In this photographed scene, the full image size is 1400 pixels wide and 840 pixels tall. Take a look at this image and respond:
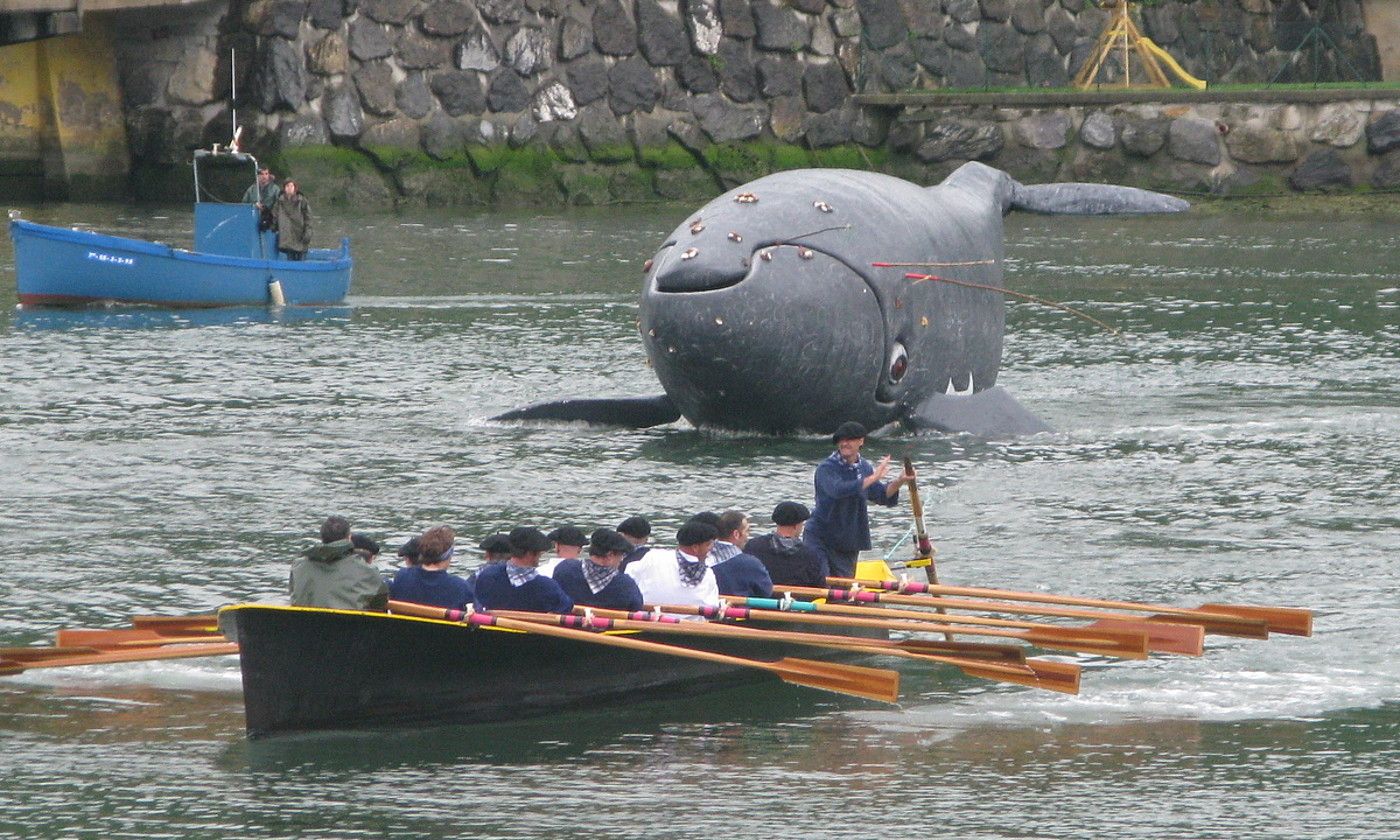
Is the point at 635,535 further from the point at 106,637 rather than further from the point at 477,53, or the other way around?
the point at 477,53

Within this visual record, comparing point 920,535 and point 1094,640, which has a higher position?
point 920,535

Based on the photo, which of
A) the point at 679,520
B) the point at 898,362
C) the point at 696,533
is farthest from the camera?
the point at 898,362

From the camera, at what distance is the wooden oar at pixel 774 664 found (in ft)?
42.9

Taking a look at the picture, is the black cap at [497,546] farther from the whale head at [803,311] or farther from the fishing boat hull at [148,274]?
the fishing boat hull at [148,274]

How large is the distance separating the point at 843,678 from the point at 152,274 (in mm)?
22442

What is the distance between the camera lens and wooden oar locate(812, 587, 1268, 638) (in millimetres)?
14438

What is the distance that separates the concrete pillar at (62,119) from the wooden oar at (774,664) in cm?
3463

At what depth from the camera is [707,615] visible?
14.1 m

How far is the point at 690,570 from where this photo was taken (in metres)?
14.3

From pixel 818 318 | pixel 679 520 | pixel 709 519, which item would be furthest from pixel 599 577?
pixel 818 318

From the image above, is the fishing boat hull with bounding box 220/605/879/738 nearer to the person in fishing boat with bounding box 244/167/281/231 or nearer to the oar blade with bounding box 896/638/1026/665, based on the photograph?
the oar blade with bounding box 896/638/1026/665

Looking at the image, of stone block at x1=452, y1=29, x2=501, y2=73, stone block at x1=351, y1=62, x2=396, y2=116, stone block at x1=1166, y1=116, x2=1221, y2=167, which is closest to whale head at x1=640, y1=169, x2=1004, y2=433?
stone block at x1=351, y1=62, x2=396, y2=116

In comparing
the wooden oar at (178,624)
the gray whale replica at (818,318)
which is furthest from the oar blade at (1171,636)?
the gray whale replica at (818,318)

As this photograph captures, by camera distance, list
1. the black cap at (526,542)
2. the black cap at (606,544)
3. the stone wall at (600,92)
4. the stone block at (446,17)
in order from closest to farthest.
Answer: the black cap at (526,542) → the black cap at (606,544) → the stone wall at (600,92) → the stone block at (446,17)
